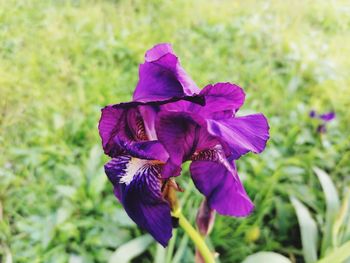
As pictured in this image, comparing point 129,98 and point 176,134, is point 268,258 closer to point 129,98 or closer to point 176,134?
point 176,134

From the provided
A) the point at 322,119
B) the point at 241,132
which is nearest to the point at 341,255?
the point at 241,132

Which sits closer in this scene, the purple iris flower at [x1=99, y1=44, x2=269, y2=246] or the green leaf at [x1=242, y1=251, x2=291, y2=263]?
the purple iris flower at [x1=99, y1=44, x2=269, y2=246]

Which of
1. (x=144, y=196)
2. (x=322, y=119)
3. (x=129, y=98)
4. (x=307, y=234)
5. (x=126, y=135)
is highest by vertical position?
(x=129, y=98)

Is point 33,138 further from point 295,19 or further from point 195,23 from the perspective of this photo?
→ point 295,19

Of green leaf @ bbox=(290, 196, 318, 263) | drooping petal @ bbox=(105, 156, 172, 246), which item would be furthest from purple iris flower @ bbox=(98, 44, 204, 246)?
green leaf @ bbox=(290, 196, 318, 263)

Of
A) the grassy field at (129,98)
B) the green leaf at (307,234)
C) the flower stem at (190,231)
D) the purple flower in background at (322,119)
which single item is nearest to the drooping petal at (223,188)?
the flower stem at (190,231)

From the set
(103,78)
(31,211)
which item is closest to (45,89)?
(103,78)

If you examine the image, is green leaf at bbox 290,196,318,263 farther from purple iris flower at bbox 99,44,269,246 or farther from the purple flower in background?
purple iris flower at bbox 99,44,269,246
